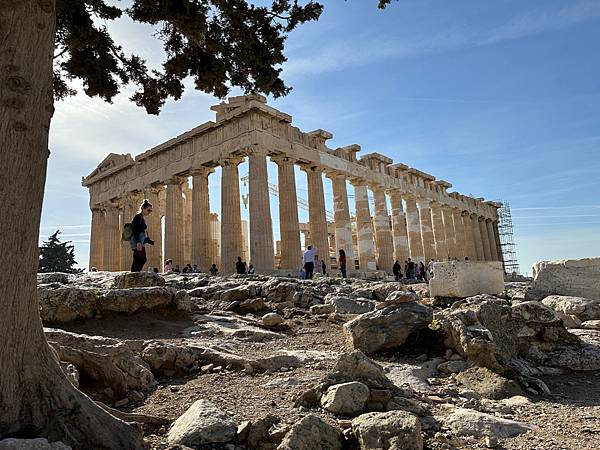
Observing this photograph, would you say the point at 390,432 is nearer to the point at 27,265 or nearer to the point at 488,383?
the point at 488,383

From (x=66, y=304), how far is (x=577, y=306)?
30.9 feet

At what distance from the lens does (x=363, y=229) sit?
87.9ft

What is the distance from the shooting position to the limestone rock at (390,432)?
3.16 metres

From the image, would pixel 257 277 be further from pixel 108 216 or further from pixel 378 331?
pixel 108 216

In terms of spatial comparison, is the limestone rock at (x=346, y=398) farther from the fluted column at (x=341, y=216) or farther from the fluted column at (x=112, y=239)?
the fluted column at (x=112, y=239)

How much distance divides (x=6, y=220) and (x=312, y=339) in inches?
211

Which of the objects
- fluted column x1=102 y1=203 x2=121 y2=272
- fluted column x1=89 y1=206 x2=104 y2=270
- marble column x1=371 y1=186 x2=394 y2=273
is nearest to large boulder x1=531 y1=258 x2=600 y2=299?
marble column x1=371 y1=186 x2=394 y2=273

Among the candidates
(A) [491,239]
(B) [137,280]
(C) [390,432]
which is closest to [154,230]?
(B) [137,280]

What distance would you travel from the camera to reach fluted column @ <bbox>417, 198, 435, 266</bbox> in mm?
32812

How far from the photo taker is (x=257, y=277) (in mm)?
15711

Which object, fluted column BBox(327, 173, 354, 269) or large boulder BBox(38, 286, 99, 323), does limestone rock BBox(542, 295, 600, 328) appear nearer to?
large boulder BBox(38, 286, 99, 323)

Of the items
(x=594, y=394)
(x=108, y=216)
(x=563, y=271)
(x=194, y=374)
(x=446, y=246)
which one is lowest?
(x=594, y=394)

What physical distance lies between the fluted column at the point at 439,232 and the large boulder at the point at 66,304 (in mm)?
29611

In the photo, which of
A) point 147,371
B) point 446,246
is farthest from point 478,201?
point 147,371
